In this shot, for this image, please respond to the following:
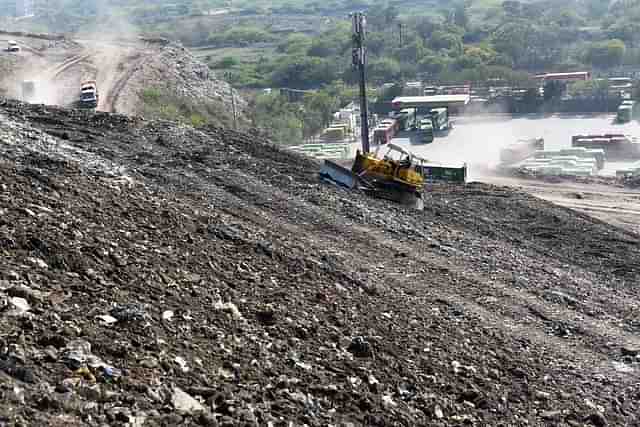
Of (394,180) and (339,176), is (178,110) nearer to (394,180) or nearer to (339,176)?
(339,176)

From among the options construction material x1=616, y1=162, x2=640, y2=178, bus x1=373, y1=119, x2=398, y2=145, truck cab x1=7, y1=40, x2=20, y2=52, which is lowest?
construction material x1=616, y1=162, x2=640, y2=178

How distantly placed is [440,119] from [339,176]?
38051 mm

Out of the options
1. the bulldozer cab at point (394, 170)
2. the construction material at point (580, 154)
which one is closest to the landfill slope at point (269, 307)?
the bulldozer cab at point (394, 170)

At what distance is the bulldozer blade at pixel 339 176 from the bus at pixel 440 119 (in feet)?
121

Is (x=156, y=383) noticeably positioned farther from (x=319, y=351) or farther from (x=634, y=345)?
(x=634, y=345)

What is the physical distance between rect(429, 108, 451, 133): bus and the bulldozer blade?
121 feet

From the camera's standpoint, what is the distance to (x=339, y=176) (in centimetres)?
2222

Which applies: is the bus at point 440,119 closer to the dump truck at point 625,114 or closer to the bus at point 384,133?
the bus at point 384,133

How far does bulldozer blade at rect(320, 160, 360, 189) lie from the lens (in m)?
22.0

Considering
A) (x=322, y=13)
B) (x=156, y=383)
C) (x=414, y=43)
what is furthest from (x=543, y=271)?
(x=322, y=13)

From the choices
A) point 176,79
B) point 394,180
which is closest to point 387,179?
point 394,180

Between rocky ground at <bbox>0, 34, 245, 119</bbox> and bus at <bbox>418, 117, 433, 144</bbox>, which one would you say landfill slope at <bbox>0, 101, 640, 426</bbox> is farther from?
bus at <bbox>418, 117, 433, 144</bbox>

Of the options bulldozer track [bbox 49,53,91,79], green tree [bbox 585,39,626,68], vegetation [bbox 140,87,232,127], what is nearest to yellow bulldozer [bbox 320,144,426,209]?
vegetation [bbox 140,87,232,127]

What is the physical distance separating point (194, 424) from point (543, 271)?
1191 centimetres
